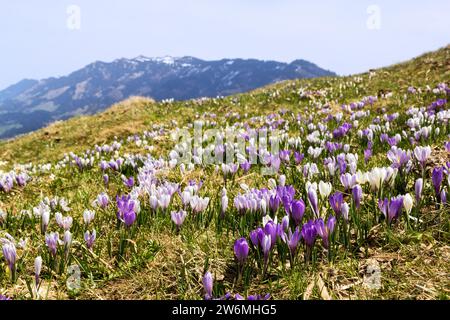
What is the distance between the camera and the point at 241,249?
9.09ft

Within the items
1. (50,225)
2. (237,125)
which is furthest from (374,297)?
(237,125)

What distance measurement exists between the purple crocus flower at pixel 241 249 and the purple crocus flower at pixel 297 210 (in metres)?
0.64

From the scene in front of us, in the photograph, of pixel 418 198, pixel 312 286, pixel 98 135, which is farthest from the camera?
pixel 98 135

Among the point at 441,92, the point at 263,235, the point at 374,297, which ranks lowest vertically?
the point at 374,297

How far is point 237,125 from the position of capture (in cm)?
1198

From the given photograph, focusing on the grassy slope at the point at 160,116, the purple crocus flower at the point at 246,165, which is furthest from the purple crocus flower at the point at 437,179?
the grassy slope at the point at 160,116

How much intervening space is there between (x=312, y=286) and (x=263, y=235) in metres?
0.48

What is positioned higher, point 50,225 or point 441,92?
point 441,92

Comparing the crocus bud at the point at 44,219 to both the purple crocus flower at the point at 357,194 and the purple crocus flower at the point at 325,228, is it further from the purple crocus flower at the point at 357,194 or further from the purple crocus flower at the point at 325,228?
the purple crocus flower at the point at 357,194

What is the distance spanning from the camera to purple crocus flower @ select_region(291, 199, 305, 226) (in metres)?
3.18

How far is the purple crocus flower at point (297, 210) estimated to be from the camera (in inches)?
125

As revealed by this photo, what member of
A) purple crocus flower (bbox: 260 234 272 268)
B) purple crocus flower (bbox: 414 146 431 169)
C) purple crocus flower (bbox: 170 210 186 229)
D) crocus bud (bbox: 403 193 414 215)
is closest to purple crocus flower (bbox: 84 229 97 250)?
purple crocus flower (bbox: 170 210 186 229)

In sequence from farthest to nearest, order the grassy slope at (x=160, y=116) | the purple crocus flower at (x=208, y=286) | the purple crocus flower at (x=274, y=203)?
1. the grassy slope at (x=160, y=116)
2. the purple crocus flower at (x=274, y=203)
3. the purple crocus flower at (x=208, y=286)
